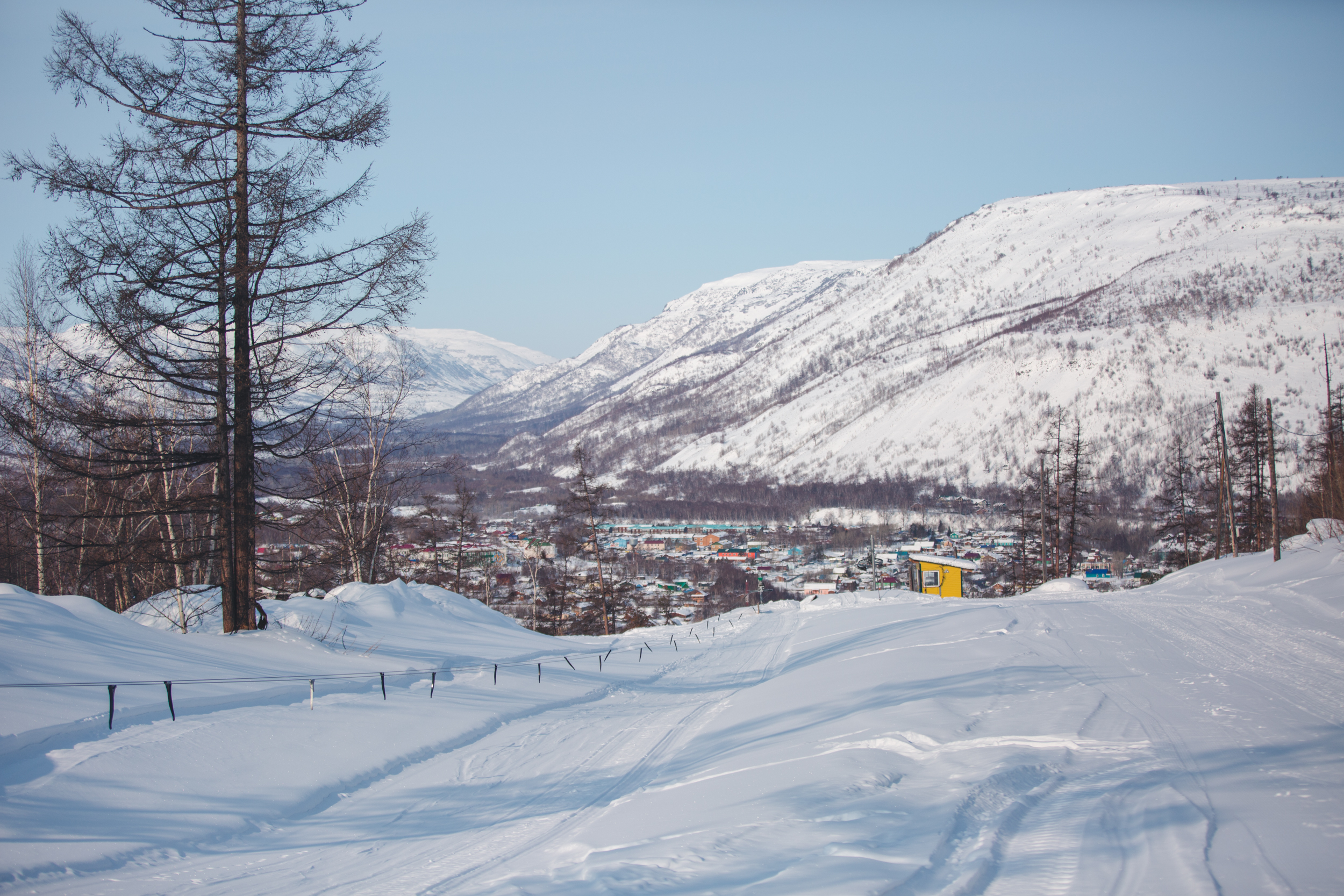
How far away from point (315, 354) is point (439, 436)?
282 inches

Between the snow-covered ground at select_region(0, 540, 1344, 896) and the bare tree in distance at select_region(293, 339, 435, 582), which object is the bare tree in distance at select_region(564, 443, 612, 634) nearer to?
the bare tree in distance at select_region(293, 339, 435, 582)

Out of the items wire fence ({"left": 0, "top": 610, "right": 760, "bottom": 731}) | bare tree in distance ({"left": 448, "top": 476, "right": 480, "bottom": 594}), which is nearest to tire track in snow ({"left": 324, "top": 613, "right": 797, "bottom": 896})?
wire fence ({"left": 0, "top": 610, "right": 760, "bottom": 731})

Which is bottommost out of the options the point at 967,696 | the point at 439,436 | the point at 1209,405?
the point at 967,696

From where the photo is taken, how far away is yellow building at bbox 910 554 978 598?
3594cm

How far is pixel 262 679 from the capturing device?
830 centimetres

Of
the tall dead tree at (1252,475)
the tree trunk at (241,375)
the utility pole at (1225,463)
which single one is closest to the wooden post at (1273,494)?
the utility pole at (1225,463)

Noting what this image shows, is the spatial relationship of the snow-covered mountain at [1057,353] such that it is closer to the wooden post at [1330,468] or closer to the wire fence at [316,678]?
the wooden post at [1330,468]

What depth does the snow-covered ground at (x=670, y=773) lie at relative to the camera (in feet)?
14.8

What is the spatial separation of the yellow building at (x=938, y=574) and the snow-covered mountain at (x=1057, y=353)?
61131 mm

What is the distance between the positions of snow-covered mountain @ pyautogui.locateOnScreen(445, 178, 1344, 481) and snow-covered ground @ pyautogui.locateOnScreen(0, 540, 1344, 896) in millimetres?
89834

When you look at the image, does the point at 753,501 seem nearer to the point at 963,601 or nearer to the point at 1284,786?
the point at 963,601

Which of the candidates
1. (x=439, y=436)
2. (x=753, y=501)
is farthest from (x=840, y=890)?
(x=753, y=501)

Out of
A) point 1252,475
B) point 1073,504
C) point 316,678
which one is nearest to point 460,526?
point 316,678

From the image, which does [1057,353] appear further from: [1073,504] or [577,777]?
[577,777]
